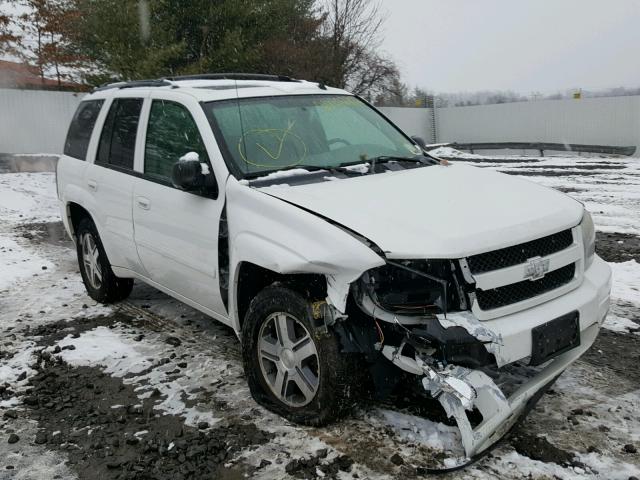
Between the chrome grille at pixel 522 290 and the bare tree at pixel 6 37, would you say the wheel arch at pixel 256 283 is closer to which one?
the chrome grille at pixel 522 290

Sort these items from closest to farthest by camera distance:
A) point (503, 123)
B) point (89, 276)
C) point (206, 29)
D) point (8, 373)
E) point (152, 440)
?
point (152, 440)
point (8, 373)
point (89, 276)
point (206, 29)
point (503, 123)

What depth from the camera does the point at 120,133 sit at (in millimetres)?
5383

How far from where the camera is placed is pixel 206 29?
2086 cm

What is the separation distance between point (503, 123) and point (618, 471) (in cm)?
2658

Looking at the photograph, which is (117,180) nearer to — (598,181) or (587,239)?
(587,239)

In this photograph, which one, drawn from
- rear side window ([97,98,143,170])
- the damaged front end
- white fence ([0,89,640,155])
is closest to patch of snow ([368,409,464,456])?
the damaged front end

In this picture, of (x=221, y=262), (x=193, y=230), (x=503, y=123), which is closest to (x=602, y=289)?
(x=221, y=262)

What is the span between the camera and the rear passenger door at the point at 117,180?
5.11 meters

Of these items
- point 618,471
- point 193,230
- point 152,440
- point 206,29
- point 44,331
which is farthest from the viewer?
point 206,29

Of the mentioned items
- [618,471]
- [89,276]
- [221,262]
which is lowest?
[618,471]

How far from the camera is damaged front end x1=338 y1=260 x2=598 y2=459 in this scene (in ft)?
9.77

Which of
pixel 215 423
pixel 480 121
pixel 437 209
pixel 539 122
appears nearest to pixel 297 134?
pixel 437 209

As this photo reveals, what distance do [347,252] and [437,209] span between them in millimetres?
674

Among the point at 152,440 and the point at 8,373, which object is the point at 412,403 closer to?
the point at 152,440
